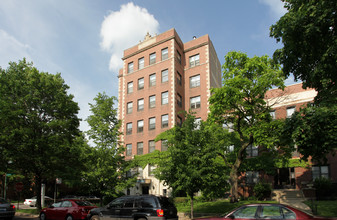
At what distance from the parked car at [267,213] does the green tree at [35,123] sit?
17896 mm

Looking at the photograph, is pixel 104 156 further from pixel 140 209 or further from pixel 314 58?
pixel 314 58

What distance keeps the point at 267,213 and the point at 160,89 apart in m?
28.2

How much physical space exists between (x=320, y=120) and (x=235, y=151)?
16767 millimetres

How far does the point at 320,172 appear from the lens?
84.0 feet

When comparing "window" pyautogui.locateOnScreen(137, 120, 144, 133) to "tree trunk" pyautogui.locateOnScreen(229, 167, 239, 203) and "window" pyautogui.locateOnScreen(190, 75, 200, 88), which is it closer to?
"window" pyautogui.locateOnScreen(190, 75, 200, 88)

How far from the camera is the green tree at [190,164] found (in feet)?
52.6

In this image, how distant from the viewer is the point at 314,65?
47.9ft

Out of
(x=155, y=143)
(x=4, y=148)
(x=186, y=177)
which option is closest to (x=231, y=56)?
(x=186, y=177)

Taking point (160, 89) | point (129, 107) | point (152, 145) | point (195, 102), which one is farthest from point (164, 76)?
point (152, 145)

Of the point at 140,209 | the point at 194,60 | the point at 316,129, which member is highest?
the point at 194,60

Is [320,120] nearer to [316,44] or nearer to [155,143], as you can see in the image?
[316,44]

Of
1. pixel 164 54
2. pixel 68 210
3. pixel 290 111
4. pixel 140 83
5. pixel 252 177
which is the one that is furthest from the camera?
pixel 140 83

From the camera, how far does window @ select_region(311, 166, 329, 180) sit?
25.4 metres

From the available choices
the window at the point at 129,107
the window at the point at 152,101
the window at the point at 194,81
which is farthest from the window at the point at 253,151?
the window at the point at 129,107
